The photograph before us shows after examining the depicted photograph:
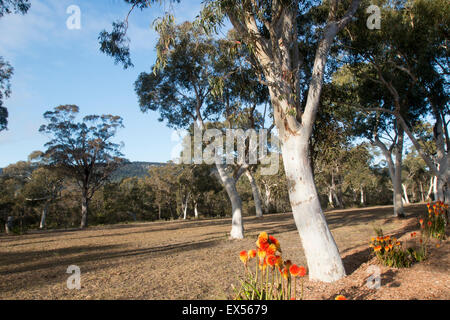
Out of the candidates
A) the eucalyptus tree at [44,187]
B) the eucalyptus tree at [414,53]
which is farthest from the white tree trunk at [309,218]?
the eucalyptus tree at [44,187]

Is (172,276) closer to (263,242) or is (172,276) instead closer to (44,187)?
(263,242)

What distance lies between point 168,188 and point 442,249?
106 feet

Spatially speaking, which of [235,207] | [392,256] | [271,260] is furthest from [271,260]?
[235,207]

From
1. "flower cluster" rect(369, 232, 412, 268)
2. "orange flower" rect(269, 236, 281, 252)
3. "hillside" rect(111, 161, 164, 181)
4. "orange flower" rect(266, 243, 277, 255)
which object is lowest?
"flower cluster" rect(369, 232, 412, 268)

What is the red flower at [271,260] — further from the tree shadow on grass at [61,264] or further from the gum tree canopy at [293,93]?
the tree shadow on grass at [61,264]

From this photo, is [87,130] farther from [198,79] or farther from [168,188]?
[198,79]

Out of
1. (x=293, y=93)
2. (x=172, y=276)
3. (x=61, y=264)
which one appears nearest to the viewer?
(x=293, y=93)

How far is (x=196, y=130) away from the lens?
11.4 m

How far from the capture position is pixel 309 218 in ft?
13.5

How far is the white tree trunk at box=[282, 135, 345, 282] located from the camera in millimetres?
3973

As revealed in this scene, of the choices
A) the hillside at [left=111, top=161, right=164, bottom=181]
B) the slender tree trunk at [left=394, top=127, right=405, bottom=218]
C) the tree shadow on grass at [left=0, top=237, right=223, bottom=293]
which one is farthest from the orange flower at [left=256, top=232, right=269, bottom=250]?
the hillside at [left=111, top=161, right=164, bottom=181]

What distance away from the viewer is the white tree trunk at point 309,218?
3973 mm

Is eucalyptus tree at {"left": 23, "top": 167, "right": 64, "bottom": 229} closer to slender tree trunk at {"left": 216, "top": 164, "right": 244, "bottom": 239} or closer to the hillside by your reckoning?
the hillside
